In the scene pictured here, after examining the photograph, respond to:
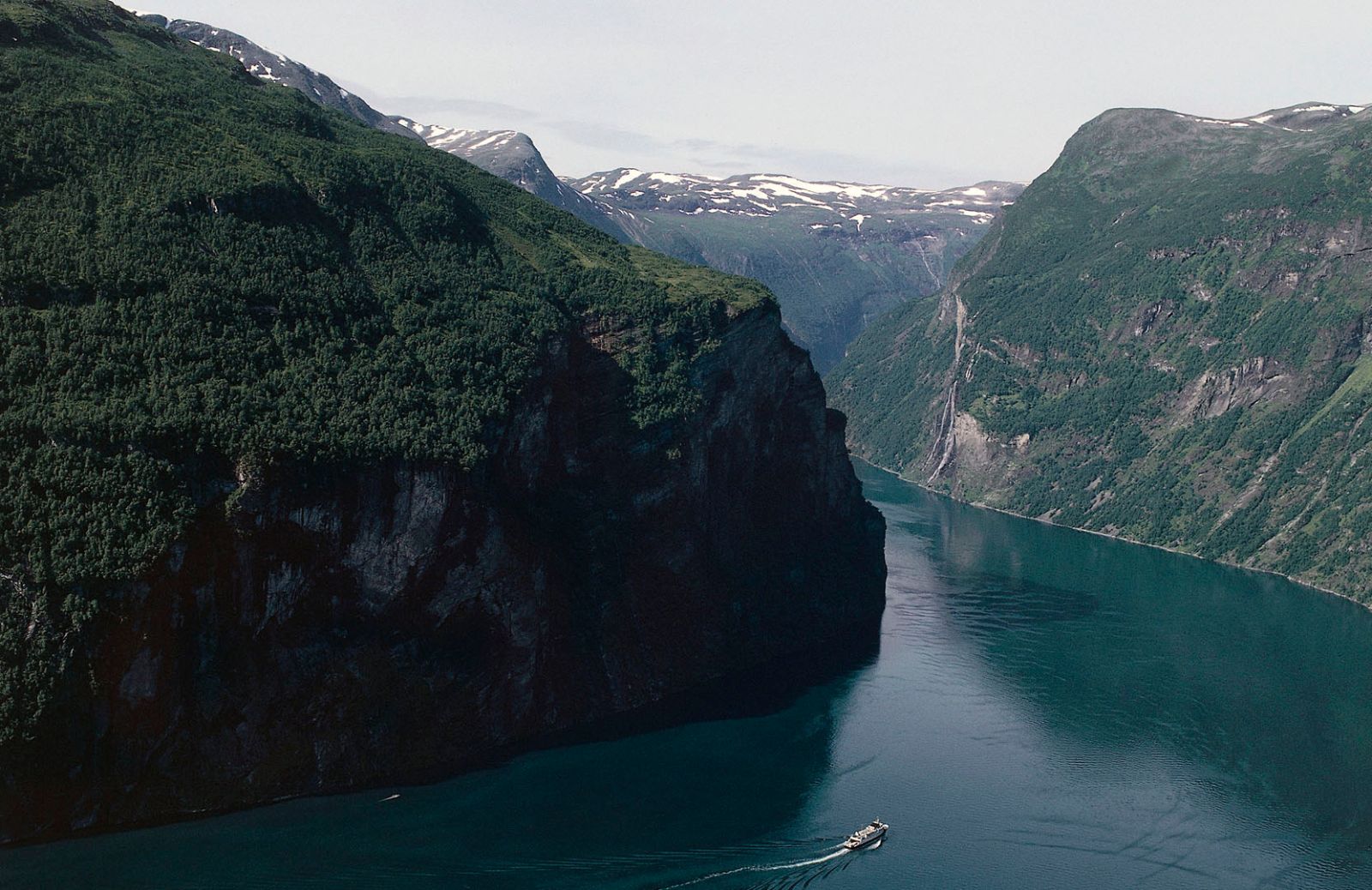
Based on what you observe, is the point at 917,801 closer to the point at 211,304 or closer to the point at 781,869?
the point at 781,869

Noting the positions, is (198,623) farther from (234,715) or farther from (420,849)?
(420,849)

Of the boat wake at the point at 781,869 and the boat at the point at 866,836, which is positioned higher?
the boat at the point at 866,836

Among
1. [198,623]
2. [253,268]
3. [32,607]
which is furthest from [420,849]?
[253,268]

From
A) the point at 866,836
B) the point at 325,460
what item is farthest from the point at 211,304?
the point at 866,836

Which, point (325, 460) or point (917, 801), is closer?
point (325, 460)

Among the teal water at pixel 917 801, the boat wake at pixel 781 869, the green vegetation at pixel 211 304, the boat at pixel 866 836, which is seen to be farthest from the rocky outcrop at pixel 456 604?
the boat at pixel 866 836

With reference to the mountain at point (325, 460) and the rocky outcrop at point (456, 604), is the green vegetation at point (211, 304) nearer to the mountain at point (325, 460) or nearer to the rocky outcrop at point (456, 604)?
the mountain at point (325, 460)

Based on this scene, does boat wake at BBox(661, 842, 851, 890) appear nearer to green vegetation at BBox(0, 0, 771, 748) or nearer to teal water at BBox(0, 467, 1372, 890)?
teal water at BBox(0, 467, 1372, 890)
